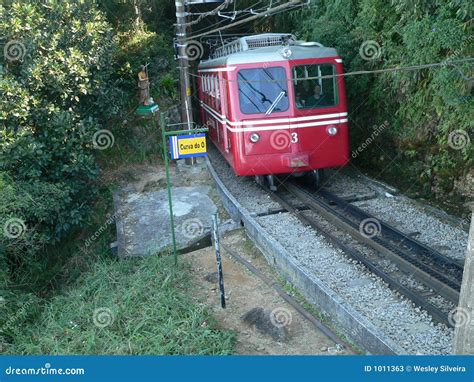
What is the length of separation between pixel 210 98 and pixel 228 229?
455 centimetres

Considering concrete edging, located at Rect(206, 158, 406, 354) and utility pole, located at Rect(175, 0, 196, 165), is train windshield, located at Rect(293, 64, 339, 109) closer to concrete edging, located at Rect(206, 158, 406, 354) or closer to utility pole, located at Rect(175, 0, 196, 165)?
concrete edging, located at Rect(206, 158, 406, 354)

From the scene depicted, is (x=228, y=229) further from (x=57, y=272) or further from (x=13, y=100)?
(x=13, y=100)

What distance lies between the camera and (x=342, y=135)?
30.8 ft

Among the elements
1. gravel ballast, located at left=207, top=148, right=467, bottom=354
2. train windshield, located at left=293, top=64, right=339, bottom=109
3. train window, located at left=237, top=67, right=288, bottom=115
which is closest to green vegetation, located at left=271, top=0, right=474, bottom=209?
gravel ballast, located at left=207, top=148, right=467, bottom=354

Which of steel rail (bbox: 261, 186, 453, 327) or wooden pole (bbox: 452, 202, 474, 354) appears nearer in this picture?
wooden pole (bbox: 452, 202, 474, 354)

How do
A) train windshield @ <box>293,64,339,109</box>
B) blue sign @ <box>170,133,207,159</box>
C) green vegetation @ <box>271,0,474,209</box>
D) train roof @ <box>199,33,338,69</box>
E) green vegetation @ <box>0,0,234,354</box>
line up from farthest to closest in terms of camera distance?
train windshield @ <box>293,64,339,109</box>
train roof @ <box>199,33,338,69</box>
green vegetation @ <box>271,0,474,209</box>
blue sign @ <box>170,133,207,159</box>
green vegetation @ <box>0,0,234,354</box>

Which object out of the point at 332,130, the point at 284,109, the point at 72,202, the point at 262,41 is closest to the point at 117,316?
the point at 284,109

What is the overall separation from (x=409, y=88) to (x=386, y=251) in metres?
3.83

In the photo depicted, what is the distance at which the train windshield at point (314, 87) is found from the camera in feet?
29.8

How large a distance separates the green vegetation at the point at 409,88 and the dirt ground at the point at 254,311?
372 cm

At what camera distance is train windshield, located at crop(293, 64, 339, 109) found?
29.8 ft

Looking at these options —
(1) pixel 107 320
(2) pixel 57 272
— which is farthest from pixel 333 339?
(2) pixel 57 272

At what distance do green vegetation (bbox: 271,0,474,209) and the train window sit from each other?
223cm

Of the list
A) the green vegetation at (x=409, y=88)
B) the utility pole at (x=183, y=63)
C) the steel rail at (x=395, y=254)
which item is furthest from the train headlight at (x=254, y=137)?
the utility pole at (x=183, y=63)
